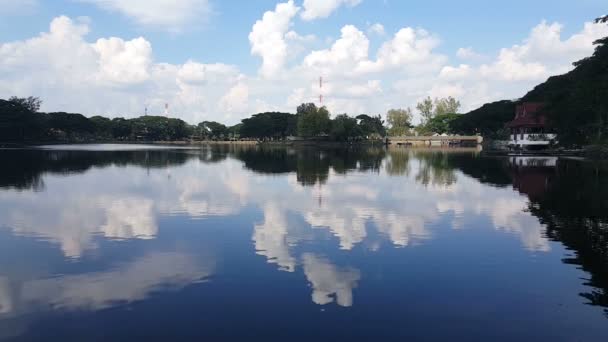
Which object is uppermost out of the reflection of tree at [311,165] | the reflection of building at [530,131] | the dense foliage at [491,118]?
the dense foliage at [491,118]

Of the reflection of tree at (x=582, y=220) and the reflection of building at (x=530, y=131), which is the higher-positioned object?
the reflection of building at (x=530, y=131)

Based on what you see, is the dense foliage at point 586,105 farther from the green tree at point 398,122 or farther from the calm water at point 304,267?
the green tree at point 398,122

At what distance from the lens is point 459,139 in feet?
442

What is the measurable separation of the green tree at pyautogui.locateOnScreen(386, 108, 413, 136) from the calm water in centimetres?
14303

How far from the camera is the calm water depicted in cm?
880

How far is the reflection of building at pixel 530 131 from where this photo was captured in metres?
76.4

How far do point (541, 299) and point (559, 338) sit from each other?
80.8 inches

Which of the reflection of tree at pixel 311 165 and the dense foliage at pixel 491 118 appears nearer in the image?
the reflection of tree at pixel 311 165

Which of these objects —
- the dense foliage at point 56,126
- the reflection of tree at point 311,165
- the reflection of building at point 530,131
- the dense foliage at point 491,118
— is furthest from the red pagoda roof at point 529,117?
the dense foliage at point 56,126

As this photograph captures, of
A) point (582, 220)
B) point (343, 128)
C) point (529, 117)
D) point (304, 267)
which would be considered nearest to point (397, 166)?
point (582, 220)

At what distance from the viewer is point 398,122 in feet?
559

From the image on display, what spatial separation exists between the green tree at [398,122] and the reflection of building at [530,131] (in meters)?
83.6

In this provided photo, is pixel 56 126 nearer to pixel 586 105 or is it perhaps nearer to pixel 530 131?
pixel 530 131

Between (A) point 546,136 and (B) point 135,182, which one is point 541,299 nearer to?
(B) point 135,182
